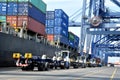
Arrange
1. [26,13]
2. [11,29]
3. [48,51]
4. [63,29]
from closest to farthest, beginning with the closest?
[11,29]
[26,13]
[48,51]
[63,29]

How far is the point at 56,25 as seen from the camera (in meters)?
70.4

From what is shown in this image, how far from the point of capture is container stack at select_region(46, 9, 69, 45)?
6899 cm

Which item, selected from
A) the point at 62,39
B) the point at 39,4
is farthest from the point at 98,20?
the point at 39,4

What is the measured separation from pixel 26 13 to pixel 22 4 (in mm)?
1413

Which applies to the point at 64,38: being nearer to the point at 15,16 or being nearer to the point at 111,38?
the point at 15,16

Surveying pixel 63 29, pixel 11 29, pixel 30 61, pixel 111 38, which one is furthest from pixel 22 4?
pixel 111 38

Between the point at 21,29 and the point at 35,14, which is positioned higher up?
the point at 35,14

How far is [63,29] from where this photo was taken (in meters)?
73.5

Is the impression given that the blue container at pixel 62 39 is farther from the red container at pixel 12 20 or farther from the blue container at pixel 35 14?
the red container at pixel 12 20

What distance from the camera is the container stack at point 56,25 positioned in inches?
2716

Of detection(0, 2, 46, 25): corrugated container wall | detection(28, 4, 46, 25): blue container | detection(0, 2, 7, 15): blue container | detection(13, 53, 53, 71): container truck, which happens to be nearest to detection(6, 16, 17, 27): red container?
detection(0, 2, 46, 25): corrugated container wall

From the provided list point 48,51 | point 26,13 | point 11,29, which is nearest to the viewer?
point 11,29

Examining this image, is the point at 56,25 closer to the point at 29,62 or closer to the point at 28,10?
the point at 28,10

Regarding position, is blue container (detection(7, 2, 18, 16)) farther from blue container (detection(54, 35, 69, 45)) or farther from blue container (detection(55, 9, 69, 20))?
blue container (detection(55, 9, 69, 20))
